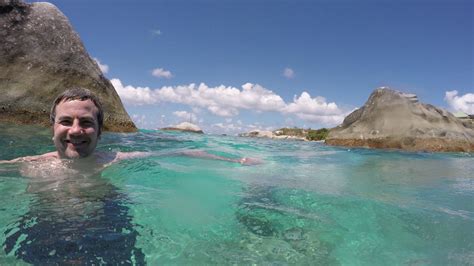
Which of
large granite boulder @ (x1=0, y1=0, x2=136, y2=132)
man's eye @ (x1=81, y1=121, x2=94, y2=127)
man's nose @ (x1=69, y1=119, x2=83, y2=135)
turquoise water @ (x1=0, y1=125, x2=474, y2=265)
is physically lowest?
turquoise water @ (x1=0, y1=125, x2=474, y2=265)

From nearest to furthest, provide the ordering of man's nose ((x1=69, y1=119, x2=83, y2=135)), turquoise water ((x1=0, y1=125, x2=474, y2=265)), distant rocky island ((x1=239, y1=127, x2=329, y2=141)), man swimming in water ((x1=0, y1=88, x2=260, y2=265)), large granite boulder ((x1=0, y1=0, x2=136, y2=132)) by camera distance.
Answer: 1. man swimming in water ((x1=0, y1=88, x2=260, y2=265))
2. turquoise water ((x1=0, y1=125, x2=474, y2=265))
3. man's nose ((x1=69, y1=119, x2=83, y2=135))
4. large granite boulder ((x1=0, y1=0, x2=136, y2=132))
5. distant rocky island ((x1=239, y1=127, x2=329, y2=141))

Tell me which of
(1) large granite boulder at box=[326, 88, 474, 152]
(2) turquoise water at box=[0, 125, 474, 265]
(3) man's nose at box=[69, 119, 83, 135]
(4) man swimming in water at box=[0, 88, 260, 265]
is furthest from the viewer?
(1) large granite boulder at box=[326, 88, 474, 152]

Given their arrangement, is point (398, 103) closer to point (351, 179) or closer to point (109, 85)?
point (351, 179)

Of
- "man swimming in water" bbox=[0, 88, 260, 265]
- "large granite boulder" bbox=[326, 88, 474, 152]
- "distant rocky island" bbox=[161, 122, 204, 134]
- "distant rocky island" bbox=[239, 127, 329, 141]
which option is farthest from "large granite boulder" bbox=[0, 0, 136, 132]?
"distant rocky island" bbox=[239, 127, 329, 141]

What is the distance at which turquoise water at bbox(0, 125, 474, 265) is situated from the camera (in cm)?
247

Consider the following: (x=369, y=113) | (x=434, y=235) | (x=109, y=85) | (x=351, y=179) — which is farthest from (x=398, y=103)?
(x=434, y=235)

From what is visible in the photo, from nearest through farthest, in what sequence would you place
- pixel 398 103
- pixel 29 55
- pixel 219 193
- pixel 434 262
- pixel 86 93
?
pixel 434 262 < pixel 86 93 < pixel 219 193 < pixel 29 55 < pixel 398 103

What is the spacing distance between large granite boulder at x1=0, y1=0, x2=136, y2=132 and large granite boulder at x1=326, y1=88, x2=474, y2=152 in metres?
9.88

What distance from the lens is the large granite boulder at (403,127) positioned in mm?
13664

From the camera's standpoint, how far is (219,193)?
454cm

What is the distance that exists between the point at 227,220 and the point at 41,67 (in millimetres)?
11457

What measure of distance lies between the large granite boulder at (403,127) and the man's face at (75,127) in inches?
502

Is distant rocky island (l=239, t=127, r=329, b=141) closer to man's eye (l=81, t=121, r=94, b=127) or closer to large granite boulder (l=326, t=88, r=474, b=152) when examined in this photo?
large granite boulder (l=326, t=88, r=474, b=152)

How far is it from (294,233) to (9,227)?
91.1 inches
